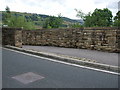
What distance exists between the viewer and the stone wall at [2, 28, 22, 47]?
9227 mm

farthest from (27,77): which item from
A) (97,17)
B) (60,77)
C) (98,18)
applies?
(98,18)

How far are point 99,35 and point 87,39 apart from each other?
785 millimetres

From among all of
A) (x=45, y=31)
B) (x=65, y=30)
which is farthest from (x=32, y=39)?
(x=65, y=30)

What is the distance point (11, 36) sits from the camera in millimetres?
9320

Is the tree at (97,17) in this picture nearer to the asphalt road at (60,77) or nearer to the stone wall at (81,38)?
the stone wall at (81,38)

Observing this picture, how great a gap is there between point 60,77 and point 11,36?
6.47m

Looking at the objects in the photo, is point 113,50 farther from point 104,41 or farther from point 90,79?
point 90,79

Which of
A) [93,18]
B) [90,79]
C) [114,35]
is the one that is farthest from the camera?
[93,18]

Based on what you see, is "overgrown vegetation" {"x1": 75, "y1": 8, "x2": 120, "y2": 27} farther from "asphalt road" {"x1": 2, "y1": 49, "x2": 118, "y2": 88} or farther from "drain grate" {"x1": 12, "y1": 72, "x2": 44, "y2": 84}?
"drain grate" {"x1": 12, "y1": 72, "x2": 44, "y2": 84}

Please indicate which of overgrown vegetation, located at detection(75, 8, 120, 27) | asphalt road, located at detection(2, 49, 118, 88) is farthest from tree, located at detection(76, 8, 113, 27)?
asphalt road, located at detection(2, 49, 118, 88)

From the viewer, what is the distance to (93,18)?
3831cm

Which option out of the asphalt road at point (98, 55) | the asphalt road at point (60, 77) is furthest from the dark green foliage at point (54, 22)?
the asphalt road at point (60, 77)

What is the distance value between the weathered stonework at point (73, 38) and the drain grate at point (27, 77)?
15.0 ft

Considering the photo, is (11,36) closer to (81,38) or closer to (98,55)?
(81,38)
